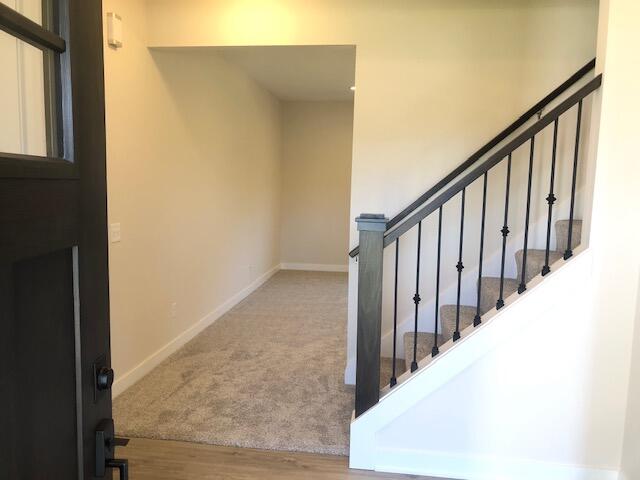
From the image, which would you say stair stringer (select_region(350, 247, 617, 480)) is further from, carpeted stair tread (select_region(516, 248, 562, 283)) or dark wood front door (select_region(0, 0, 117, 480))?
dark wood front door (select_region(0, 0, 117, 480))

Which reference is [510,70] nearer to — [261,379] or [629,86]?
[629,86]

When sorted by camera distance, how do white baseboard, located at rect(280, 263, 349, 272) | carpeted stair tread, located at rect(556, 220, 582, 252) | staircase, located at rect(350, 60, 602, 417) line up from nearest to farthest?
carpeted stair tread, located at rect(556, 220, 582, 252) < staircase, located at rect(350, 60, 602, 417) < white baseboard, located at rect(280, 263, 349, 272)

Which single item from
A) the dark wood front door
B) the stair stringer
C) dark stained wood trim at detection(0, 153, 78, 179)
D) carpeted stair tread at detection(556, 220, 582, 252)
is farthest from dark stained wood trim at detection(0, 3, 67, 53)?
carpeted stair tread at detection(556, 220, 582, 252)

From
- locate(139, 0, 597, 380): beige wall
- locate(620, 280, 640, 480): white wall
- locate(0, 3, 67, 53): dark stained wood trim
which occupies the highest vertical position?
A: locate(139, 0, 597, 380): beige wall

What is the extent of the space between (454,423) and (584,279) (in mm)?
878

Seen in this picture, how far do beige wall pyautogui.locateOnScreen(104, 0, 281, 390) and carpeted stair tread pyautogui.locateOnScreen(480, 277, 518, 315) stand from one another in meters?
2.28

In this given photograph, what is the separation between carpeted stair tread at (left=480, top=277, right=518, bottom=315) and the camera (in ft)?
8.75

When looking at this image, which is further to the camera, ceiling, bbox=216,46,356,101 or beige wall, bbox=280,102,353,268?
beige wall, bbox=280,102,353,268

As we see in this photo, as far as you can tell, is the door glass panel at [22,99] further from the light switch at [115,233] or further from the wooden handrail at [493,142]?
the wooden handrail at [493,142]

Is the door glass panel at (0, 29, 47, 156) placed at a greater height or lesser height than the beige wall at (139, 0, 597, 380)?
lesser

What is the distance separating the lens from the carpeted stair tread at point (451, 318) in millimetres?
2721

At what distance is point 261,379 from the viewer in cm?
322

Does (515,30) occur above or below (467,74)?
above

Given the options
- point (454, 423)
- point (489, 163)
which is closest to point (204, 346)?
point (454, 423)
